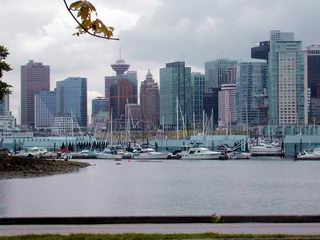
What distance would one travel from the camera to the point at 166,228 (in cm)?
2470

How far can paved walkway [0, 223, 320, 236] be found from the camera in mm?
23344

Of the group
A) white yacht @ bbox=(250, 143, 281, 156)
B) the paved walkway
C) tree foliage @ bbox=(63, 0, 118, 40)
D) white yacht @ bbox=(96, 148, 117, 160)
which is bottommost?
white yacht @ bbox=(96, 148, 117, 160)

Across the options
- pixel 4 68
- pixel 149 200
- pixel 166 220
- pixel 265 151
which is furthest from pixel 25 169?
pixel 265 151

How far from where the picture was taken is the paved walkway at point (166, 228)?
23344 millimetres

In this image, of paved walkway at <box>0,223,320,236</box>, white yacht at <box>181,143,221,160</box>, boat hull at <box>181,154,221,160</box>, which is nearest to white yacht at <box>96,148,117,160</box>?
boat hull at <box>181,154,221,160</box>

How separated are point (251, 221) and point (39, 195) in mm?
27510

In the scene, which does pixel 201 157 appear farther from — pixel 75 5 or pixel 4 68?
pixel 75 5

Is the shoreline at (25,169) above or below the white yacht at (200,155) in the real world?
above

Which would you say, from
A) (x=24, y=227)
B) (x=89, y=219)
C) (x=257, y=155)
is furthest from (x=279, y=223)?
(x=257, y=155)

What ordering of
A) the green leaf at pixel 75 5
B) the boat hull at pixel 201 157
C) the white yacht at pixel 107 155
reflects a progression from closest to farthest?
the green leaf at pixel 75 5
the boat hull at pixel 201 157
the white yacht at pixel 107 155

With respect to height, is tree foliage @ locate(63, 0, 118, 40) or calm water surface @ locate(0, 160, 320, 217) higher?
tree foliage @ locate(63, 0, 118, 40)

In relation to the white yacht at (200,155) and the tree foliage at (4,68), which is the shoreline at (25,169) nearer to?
the tree foliage at (4,68)

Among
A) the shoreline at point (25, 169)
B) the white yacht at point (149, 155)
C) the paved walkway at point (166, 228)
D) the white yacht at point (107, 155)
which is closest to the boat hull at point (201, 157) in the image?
the white yacht at point (149, 155)

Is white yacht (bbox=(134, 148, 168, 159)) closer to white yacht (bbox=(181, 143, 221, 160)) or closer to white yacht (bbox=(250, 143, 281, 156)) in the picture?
white yacht (bbox=(181, 143, 221, 160))
